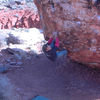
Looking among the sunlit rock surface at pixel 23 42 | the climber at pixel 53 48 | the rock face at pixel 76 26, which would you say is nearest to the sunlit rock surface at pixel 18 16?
the sunlit rock surface at pixel 23 42

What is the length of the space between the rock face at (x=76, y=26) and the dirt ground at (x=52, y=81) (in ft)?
1.26

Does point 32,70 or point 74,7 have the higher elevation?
point 74,7

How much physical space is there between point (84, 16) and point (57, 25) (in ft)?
1.82

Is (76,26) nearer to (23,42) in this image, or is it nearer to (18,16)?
(23,42)

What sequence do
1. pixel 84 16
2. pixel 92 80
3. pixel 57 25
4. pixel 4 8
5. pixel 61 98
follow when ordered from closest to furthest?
pixel 84 16
pixel 61 98
pixel 57 25
pixel 92 80
pixel 4 8

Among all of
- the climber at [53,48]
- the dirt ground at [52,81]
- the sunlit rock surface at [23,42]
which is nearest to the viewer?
the dirt ground at [52,81]

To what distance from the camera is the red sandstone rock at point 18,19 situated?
10094 millimetres

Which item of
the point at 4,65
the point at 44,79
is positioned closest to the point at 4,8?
the point at 4,65

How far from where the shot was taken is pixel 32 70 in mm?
3895

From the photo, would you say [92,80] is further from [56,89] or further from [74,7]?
[74,7]

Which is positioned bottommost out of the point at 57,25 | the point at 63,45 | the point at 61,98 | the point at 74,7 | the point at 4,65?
the point at 61,98

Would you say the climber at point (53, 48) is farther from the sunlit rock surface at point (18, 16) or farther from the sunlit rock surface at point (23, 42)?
the sunlit rock surface at point (18, 16)

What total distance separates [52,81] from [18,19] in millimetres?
7675

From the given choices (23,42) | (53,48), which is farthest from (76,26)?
(23,42)
